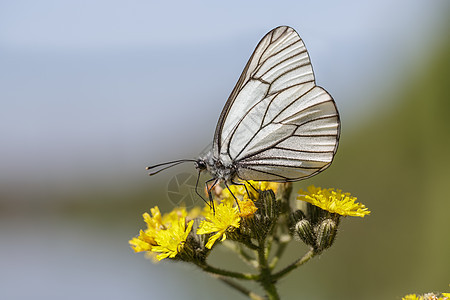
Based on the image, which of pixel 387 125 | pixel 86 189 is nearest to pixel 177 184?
pixel 387 125

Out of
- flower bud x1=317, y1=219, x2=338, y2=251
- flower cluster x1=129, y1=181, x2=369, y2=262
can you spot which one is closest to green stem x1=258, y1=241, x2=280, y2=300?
flower cluster x1=129, y1=181, x2=369, y2=262

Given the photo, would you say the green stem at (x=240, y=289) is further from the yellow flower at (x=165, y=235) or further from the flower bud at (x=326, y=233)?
the flower bud at (x=326, y=233)

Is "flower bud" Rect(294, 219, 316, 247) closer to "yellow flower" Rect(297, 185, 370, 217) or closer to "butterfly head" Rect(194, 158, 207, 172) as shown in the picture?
"yellow flower" Rect(297, 185, 370, 217)

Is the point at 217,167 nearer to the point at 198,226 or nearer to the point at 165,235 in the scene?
the point at 198,226

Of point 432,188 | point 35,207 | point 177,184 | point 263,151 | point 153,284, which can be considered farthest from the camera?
point 35,207

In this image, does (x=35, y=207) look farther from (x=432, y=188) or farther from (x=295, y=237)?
(x=295, y=237)

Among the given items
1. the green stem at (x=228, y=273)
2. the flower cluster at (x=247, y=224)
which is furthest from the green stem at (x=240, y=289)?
the flower cluster at (x=247, y=224)

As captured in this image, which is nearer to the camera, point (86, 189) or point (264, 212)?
point (264, 212)
